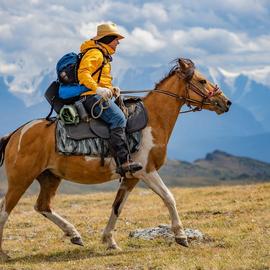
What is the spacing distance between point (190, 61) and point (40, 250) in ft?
21.0

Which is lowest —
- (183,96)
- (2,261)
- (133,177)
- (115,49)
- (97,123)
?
(2,261)

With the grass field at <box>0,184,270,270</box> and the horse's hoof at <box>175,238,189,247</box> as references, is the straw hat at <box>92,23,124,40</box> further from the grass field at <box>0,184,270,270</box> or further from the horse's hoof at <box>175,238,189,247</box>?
the grass field at <box>0,184,270,270</box>

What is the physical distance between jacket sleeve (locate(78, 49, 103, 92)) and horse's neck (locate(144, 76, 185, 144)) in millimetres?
1818

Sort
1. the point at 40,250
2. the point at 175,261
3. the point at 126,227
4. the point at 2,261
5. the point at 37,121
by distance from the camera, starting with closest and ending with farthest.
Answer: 1. the point at 175,261
2. the point at 2,261
3. the point at 37,121
4. the point at 40,250
5. the point at 126,227

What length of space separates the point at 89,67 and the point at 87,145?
189 cm

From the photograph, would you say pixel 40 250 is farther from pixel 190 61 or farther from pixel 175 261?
pixel 190 61

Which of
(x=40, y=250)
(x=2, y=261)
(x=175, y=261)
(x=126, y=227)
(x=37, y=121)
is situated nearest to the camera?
(x=175, y=261)

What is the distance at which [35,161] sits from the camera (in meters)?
14.4

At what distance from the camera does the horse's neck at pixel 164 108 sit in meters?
14.8

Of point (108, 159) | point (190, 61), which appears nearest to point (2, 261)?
point (108, 159)

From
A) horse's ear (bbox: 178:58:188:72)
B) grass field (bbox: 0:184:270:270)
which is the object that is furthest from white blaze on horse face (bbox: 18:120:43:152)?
horse's ear (bbox: 178:58:188:72)

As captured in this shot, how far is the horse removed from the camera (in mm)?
14383

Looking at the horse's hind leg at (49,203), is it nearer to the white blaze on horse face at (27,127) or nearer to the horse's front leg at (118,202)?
the horse's front leg at (118,202)

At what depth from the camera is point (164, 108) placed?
1508 centimetres
